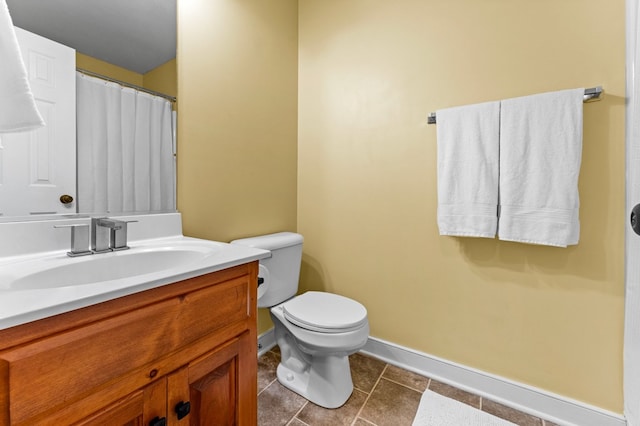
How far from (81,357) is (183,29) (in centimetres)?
135

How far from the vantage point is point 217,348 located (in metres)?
0.82

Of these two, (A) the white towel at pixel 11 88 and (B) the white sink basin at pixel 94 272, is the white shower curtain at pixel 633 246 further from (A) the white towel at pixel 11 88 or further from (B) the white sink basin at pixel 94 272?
(A) the white towel at pixel 11 88

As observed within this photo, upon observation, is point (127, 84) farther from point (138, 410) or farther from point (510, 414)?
point (510, 414)

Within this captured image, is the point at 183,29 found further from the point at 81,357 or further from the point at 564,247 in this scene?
the point at 564,247

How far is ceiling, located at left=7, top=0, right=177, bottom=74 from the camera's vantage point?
0.93 m

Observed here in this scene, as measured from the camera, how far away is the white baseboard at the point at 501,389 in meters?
1.20

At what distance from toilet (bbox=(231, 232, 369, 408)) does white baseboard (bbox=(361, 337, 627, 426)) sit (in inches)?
15.2

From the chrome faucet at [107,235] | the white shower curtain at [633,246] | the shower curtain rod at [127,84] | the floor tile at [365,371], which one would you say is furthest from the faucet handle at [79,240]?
the white shower curtain at [633,246]

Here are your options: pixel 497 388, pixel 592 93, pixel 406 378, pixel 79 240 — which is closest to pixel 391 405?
pixel 406 378

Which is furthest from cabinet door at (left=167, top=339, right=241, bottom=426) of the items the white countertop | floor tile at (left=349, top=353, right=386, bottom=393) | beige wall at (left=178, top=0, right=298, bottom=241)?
floor tile at (left=349, top=353, right=386, bottom=393)

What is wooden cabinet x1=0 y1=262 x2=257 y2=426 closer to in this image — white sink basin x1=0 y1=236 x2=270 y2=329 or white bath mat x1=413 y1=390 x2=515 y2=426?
white sink basin x1=0 y1=236 x2=270 y2=329

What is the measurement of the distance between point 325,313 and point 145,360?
83cm

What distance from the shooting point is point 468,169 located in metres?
1.34

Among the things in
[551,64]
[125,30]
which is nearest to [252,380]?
[125,30]
